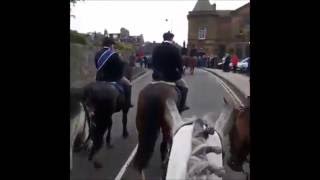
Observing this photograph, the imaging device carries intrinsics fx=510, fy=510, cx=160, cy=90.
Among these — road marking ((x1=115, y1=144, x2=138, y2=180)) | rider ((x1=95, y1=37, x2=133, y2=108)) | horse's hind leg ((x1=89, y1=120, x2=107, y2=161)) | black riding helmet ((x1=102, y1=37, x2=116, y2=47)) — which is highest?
black riding helmet ((x1=102, y1=37, x2=116, y2=47))

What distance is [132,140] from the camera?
2.58 m

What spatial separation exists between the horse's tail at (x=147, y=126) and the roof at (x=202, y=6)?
52 centimetres

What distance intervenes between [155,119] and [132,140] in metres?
0.17

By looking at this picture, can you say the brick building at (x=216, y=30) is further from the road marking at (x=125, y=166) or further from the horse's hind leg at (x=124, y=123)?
the road marking at (x=125, y=166)

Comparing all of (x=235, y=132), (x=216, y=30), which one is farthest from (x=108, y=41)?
(x=235, y=132)

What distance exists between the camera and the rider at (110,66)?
8.40ft

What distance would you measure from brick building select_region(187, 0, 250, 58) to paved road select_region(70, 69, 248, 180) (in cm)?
21

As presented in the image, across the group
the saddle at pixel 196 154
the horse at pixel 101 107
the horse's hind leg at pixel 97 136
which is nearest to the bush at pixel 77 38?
the horse at pixel 101 107

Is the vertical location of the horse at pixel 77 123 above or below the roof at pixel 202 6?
below

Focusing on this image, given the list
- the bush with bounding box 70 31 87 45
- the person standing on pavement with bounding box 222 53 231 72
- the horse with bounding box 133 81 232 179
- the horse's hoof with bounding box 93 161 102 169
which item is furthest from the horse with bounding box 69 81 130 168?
the person standing on pavement with bounding box 222 53 231 72

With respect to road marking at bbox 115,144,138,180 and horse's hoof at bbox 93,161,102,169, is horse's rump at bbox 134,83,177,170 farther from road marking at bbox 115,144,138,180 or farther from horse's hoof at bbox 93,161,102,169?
horse's hoof at bbox 93,161,102,169

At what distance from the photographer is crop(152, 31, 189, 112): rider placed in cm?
252
